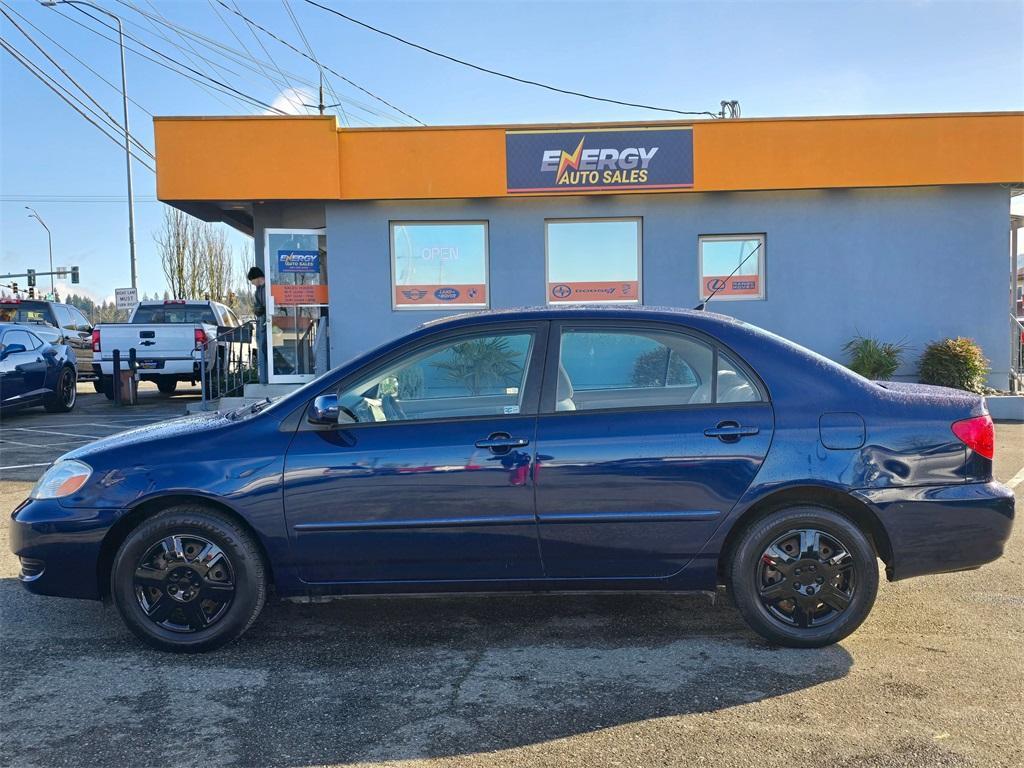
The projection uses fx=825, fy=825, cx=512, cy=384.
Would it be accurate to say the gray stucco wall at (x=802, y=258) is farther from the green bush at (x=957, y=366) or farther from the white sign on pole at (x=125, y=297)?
the white sign on pole at (x=125, y=297)

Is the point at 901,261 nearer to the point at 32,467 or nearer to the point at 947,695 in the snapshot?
the point at 947,695

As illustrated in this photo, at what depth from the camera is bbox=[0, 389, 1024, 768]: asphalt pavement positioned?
297 cm

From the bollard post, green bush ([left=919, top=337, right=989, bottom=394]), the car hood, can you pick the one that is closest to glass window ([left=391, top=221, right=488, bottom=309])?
the bollard post

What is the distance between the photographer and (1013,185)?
12734 millimetres

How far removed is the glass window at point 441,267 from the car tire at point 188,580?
9236mm

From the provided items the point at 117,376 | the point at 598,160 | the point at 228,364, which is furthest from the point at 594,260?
the point at 117,376

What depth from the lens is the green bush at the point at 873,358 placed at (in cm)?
1205

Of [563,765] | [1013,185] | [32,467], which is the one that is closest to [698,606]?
[563,765]

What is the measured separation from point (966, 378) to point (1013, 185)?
10.9ft

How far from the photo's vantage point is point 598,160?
12289 millimetres

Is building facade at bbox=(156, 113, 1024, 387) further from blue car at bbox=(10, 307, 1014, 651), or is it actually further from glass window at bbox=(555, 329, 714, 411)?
blue car at bbox=(10, 307, 1014, 651)

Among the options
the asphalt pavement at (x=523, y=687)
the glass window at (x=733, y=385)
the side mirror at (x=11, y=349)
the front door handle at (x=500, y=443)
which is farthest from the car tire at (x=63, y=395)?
the glass window at (x=733, y=385)

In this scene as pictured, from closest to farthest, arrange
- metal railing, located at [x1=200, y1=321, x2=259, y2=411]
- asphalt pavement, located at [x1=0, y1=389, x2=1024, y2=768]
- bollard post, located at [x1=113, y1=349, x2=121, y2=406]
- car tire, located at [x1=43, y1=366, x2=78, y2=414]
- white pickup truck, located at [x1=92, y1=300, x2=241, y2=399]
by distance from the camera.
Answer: asphalt pavement, located at [x1=0, y1=389, x2=1024, y2=768]
metal railing, located at [x1=200, y1=321, x2=259, y2=411]
car tire, located at [x1=43, y1=366, x2=78, y2=414]
bollard post, located at [x1=113, y1=349, x2=121, y2=406]
white pickup truck, located at [x1=92, y1=300, x2=241, y2=399]

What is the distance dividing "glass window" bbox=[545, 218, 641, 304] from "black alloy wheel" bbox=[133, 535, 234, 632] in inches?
375
